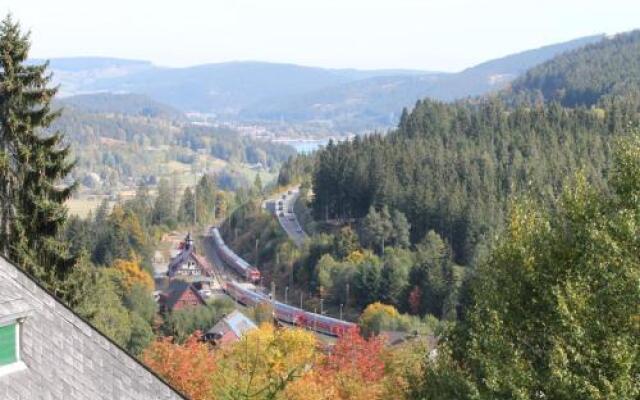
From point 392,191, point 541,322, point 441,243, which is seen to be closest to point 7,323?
point 541,322

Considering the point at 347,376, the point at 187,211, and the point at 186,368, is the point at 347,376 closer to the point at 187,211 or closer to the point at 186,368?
the point at 186,368

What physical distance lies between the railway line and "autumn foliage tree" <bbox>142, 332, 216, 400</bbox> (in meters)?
25.0

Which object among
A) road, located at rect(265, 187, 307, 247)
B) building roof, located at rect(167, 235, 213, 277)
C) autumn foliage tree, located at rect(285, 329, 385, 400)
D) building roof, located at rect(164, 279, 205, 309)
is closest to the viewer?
autumn foliage tree, located at rect(285, 329, 385, 400)

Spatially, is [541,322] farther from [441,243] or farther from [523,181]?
[523,181]

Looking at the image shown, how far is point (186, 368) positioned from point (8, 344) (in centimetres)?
1956

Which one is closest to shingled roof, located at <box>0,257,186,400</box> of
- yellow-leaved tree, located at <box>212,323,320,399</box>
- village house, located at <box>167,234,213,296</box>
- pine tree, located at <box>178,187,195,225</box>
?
yellow-leaved tree, located at <box>212,323,320,399</box>

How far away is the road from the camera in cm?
10560

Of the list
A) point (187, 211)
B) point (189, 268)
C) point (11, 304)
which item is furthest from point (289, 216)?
point (11, 304)

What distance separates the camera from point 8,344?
29.7 feet

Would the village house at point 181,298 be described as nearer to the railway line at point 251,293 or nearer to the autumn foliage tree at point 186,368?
the railway line at point 251,293

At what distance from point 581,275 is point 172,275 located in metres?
90.9

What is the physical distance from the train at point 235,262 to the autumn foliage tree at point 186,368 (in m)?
65.9

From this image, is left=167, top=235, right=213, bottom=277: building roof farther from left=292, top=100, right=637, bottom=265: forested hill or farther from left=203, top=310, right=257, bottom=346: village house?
left=203, top=310, right=257, bottom=346: village house

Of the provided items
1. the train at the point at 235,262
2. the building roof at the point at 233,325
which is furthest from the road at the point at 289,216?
the building roof at the point at 233,325
